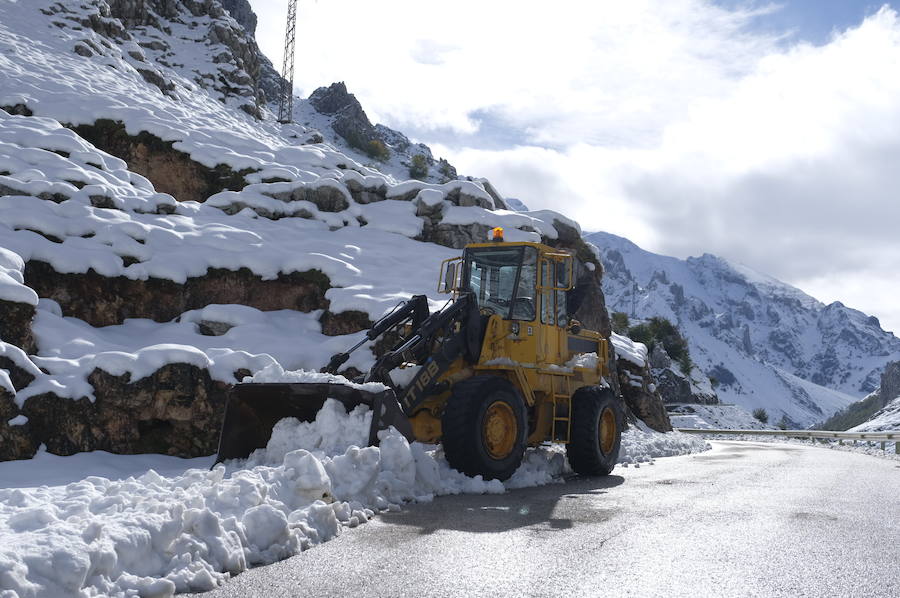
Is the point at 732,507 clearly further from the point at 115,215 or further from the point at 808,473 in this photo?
the point at 115,215

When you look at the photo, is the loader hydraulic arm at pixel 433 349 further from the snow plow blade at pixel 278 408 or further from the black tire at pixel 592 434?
the black tire at pixel 592 434

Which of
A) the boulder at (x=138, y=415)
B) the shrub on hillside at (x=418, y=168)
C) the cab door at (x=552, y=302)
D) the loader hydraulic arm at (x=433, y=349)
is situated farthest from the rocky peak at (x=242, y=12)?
the loader hydraulic arm at (x=433, y=349)

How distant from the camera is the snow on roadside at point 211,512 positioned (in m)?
3.51

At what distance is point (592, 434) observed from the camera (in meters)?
9.65

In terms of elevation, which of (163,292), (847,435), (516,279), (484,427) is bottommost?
(847,435)

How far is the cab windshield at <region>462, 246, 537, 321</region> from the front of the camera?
9547 mm

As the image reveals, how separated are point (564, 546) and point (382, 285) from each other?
11.3 metres

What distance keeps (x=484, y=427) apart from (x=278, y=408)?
89.3 inches

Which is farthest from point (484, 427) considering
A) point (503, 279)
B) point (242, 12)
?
point (242, 12)

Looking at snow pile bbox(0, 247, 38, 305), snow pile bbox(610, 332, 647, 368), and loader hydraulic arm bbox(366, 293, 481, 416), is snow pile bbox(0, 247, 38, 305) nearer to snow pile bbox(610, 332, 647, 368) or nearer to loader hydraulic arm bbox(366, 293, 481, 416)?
loader hydraulic arm bbox(366, 293, 481, 416)

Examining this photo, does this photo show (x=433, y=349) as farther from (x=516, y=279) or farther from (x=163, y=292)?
(x=163, y=292)

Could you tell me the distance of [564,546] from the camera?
488 centimetres

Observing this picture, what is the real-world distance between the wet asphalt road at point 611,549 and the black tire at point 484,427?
46cm

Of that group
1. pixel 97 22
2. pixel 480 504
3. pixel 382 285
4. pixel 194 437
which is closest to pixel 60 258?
pixel 194 437
